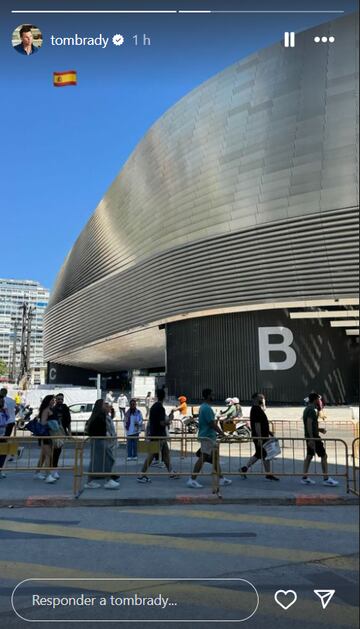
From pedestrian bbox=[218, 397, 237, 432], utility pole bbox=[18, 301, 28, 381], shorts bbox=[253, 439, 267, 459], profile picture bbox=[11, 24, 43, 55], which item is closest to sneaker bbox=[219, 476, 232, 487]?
shorts bbox=[253, 439, 267, 459]

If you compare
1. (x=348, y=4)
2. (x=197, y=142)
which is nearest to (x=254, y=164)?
(x=197, y=142)

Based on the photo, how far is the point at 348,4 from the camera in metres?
1.89

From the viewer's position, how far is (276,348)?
2908 centimetres

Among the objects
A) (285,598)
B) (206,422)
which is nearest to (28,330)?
(206,422)

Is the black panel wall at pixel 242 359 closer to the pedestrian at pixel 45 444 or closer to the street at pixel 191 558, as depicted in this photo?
the pedestrian at pixel 45 444

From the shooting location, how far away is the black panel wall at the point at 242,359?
27.5m

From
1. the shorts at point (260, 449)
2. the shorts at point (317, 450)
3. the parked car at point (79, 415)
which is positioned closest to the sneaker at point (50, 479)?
the shorts at point (260, 449)

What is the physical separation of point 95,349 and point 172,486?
43.0 metres

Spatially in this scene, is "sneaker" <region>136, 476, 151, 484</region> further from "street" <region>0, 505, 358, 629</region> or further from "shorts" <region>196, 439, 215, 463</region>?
A: "street" <region>0, 505, 358, 629</region>

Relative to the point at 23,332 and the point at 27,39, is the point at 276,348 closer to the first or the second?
the point at 23,332

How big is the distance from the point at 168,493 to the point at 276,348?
2205cm

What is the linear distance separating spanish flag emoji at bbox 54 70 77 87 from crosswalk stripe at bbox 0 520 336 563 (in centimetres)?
257

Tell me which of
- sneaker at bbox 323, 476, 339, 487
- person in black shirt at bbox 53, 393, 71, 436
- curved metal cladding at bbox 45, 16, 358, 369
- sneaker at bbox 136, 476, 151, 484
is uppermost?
curved metal cladding at bbox 45, 16, 358, 369

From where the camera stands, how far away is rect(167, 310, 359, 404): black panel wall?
27.5 meters
